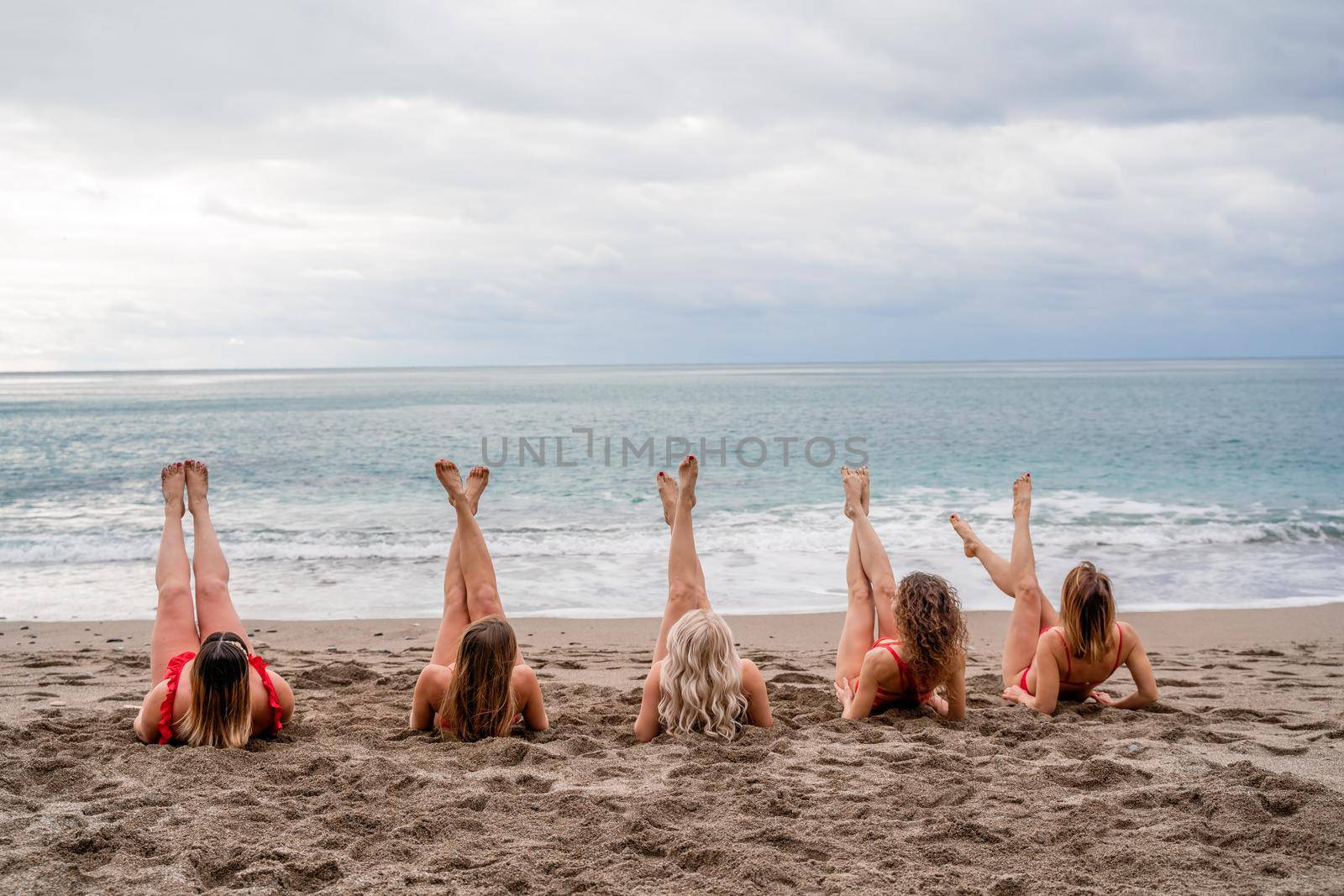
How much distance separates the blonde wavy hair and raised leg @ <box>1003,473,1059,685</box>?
2.06 metres

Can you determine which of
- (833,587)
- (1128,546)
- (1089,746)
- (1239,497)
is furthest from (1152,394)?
(1089,746)

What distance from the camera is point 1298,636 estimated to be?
7613mm

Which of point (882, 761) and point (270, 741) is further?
point (270, 741)

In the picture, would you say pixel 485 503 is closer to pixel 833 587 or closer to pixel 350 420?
pixel 833 587

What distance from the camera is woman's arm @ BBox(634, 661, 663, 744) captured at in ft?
15.5

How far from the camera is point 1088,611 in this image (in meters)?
5.04

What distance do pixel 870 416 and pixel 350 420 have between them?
85.6 ft

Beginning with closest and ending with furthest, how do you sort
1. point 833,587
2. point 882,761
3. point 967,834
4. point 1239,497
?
point 967,834 < point 882,761 < point 833,587 < point 1239,497

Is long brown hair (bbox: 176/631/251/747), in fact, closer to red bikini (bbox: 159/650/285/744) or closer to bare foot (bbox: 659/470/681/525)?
red bikini (bbox: 159/650/285/744)

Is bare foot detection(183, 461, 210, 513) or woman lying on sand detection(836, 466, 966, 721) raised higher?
bare foot detection(183, 461, 210, 513)

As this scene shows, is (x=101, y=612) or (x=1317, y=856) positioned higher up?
(x=1317, y=856)

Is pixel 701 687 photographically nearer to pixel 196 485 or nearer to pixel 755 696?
pixel 755 696

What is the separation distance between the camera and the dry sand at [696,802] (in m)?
3.10

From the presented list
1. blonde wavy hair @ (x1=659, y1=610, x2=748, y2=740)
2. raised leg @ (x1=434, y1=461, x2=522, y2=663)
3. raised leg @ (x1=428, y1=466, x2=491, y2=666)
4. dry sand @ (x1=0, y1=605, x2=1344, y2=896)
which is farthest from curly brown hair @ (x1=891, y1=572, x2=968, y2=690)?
raised leg @ (x1=428, y1=466, x2=491, y2=666)
